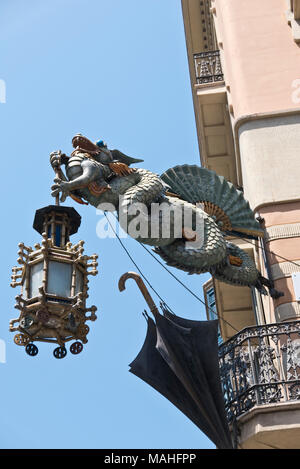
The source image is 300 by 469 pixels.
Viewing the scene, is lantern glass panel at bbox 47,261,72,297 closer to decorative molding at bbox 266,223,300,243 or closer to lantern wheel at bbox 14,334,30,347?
lantern wheel at bbox 14,334,30,347

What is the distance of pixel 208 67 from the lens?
16328 mm

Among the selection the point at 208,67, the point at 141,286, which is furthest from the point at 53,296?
the point at 208,67

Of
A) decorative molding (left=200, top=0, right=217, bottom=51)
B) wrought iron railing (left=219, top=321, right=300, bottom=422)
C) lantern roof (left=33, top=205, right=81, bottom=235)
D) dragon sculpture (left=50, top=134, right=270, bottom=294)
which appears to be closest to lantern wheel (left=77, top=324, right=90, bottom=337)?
dragon sculpture (left=50, top=134, right=270, bottom=294)

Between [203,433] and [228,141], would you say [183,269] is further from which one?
[228,141]

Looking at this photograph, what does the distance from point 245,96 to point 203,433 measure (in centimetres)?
594

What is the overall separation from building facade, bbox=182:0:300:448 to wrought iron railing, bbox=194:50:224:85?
21mm

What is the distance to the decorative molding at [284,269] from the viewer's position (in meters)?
12.1

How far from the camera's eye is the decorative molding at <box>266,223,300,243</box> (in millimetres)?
12469

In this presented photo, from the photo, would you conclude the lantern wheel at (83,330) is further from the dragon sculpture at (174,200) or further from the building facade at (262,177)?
the building facade at (262,177)

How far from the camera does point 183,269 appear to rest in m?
11.8

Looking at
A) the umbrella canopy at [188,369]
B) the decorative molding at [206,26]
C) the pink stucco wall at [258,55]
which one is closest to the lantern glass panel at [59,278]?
the umbrella canopy at [188,369]

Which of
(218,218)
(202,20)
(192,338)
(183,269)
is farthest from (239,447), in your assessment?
(202,20)

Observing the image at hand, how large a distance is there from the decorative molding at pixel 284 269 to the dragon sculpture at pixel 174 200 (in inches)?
8.4

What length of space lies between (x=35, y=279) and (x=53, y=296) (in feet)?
1.52
